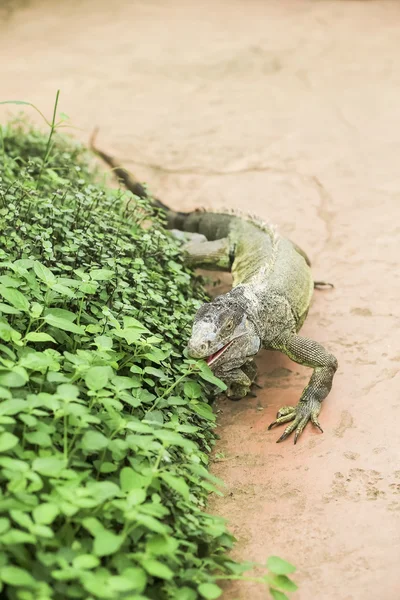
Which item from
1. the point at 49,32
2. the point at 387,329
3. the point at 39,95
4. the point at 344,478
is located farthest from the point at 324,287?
the point at 49,32

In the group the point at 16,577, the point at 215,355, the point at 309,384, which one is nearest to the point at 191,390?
the point at 215,355

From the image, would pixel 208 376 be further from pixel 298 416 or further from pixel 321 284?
pixel 321 284

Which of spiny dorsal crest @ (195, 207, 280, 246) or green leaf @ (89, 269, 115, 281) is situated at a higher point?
Answer: green leaf @ (89, 269, 115, 281)

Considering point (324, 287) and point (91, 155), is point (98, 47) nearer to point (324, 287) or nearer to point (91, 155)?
point (91, 155)

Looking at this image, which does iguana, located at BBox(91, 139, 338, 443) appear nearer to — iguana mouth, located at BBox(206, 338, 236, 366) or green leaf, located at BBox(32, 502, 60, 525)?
iguana mouth, located at BBox(206, 338, 236, 366)

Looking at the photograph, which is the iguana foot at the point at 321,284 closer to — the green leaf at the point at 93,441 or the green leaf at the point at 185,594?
the green leaf at the point at 93,441

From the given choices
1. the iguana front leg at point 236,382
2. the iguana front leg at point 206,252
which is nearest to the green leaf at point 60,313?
the iguana front leg at point 236,382

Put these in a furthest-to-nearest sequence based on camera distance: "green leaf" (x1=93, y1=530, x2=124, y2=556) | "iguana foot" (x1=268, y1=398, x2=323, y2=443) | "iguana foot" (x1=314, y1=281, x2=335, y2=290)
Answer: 1. "iguana foot" (x1=314, y1=281, x2=335, y2=290)
2. "iguana foot" (x1=268, y1=398, x2=323, y2=443)
3. "green leaf" (x1=93, y1=530, x2=124, y2=556)

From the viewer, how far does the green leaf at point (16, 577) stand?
8.80 ft

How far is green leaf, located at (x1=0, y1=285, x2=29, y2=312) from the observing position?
3.78 meters

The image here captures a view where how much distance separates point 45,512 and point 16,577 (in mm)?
260

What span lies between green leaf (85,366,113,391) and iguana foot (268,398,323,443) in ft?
5.31

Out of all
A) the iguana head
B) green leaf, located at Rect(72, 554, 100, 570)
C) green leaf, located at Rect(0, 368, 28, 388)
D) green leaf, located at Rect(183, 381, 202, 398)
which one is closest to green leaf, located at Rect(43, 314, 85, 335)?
green leaf, located at Rect(0, 368, 28, 388)

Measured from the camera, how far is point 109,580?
2750mm
